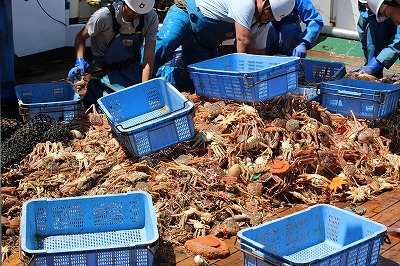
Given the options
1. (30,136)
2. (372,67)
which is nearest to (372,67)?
(372,67)

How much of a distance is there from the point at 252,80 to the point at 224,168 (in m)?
0.82

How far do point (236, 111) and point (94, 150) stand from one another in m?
1.24

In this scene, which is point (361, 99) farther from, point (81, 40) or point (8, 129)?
point (8, 129)

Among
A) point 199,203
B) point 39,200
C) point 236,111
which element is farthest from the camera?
point 236,111

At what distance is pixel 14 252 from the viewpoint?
481 cm

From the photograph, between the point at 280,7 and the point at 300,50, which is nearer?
the point at 280,7

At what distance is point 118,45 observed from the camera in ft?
23.1

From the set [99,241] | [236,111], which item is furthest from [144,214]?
[236,111]

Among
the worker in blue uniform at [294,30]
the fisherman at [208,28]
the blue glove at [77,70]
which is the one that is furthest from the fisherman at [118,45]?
the worker in blue uniform at [294,30]

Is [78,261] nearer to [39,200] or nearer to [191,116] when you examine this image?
[39,200]

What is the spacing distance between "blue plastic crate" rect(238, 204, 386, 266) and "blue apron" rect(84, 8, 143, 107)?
290cm

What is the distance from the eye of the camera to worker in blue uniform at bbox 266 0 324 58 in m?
8.03

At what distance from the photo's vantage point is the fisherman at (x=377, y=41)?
25.5 ft

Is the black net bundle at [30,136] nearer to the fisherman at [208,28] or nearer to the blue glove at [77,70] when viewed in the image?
the blue glove at [77,70]
